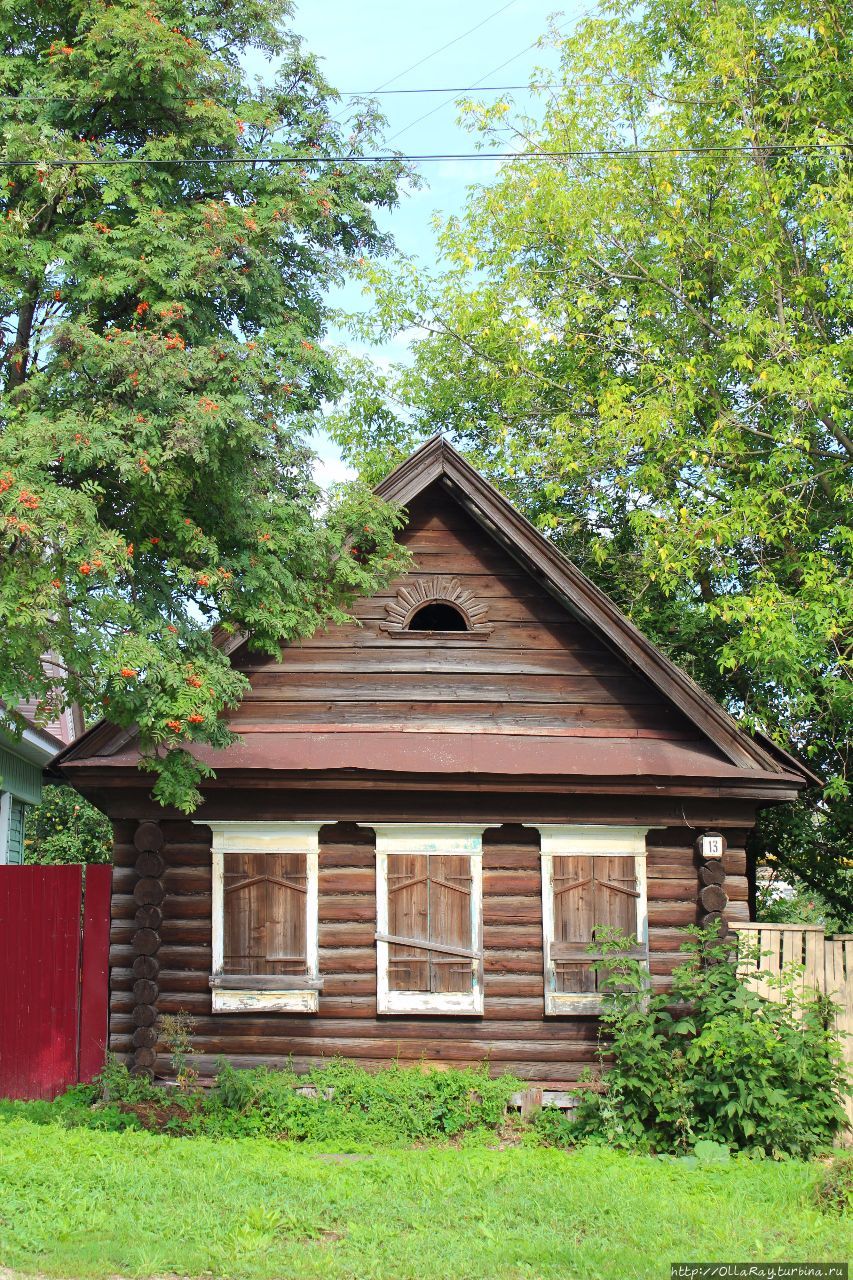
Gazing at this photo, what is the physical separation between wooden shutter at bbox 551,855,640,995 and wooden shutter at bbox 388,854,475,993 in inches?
32.7

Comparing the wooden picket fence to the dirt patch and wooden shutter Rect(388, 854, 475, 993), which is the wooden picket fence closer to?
wooden shutter Rect(388, 854, 475, 993)

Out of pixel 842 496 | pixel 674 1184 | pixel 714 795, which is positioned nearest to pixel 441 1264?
pixel 674 1184

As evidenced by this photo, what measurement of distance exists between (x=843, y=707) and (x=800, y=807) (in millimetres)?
2924

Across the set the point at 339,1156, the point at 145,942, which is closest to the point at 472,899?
Answer: the point at 339,1156

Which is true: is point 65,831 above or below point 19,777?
below

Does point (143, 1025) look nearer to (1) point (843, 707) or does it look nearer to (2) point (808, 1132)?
(2) point (808, 1132)

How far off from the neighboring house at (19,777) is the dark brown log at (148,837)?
4.79 meters

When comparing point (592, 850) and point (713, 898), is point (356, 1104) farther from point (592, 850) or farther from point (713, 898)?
point (713, 898)

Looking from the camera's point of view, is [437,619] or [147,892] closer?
[147,892]

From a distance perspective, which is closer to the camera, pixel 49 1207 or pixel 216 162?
pixel 49 1207

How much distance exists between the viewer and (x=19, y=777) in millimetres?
16938

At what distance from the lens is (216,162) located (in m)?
10.6

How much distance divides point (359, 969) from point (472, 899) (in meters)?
1.22

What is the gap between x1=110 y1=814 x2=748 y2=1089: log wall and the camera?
10.9m
